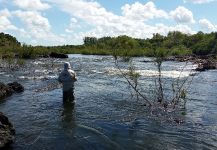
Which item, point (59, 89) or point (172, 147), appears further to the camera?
point (59, 89)

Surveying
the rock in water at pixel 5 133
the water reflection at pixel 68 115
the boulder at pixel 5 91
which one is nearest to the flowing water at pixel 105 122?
the water reflection at pixel 68 115

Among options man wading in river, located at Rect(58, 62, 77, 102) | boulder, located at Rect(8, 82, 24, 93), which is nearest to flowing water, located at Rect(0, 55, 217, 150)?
boulder, located at Rect(8, 82, 24, 93)

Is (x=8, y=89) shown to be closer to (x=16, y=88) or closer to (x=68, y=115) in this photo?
(x=16, y=88)

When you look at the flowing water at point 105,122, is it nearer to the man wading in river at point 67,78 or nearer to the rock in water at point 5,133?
the rock in water at point 5,133

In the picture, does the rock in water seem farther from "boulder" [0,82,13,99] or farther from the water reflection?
"boulder" [0,82,13,99]

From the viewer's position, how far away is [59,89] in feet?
73.7

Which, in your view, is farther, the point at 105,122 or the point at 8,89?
the point at 8,89

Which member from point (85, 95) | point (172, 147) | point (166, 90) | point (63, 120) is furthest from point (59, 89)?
point (172, 147)

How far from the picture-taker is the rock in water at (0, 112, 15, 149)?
10.6 m

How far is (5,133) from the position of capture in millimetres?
10953

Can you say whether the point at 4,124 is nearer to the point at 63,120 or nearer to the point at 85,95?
the point at 63,120

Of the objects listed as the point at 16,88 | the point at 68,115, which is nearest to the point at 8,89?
the point at 16,88

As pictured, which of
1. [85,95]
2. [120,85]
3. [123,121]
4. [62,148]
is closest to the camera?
[62,148]

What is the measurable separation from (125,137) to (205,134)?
2.92m
